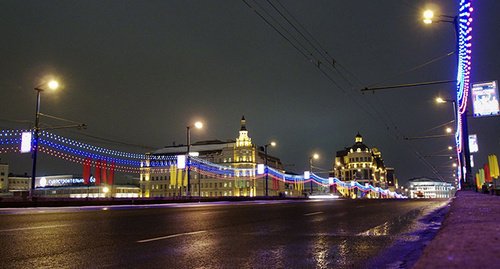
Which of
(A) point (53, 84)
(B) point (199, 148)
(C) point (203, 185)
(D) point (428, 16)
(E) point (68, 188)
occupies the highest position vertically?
(B) point (199, 148)

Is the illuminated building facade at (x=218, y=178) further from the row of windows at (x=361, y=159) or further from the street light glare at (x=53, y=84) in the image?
the street light glare at (x=53, y=84)

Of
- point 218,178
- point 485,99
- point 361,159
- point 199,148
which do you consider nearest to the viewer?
point 485,99

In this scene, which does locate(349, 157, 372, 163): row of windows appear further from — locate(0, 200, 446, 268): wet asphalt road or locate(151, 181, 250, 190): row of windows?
locate(0, 200, 446, 268): wet asphalt road

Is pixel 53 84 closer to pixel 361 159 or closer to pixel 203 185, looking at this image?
pixel 203 185

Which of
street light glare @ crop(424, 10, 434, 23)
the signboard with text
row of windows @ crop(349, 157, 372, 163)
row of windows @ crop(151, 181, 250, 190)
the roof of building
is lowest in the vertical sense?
row of windows @ crop(151, 181, 250, 190)

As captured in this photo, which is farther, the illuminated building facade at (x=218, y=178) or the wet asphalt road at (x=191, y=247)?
the illuminated building facade at (x=218, y=178)

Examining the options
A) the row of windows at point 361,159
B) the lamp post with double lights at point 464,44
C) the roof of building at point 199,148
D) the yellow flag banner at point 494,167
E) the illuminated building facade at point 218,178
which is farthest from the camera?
Answer: the row of windows at point 361,159

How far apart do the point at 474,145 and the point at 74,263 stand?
3886 centimetres

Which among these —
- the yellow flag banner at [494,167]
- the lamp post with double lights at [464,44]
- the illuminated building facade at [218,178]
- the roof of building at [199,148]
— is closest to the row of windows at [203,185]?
the illuminated building facade at [218,178]

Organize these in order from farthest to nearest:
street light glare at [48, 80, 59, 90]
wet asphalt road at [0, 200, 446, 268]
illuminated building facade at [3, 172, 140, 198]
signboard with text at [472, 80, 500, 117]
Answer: illuminated building facade at [3, 172, 140, 198]
street light glare at [48, 80, 59, 90]
signboard with text at [472, 80, 500, 117]
wet asphalt road at [0, 200, 446, 268]

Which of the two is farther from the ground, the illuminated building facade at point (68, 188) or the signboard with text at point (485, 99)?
the signboard with text at point (485, 99)

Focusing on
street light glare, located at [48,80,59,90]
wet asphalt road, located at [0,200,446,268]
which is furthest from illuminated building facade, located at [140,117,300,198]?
wet asphalt road, located at [0,200,446,268]

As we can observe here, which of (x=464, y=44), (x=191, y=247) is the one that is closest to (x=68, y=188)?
(x=464, y=44)

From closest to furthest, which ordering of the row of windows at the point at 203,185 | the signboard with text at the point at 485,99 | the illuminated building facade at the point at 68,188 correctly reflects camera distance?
the signboard with text at the point at 485,99 < the illuminated building facade at the point at 68,188 < the row of windows at the point at 203,185
